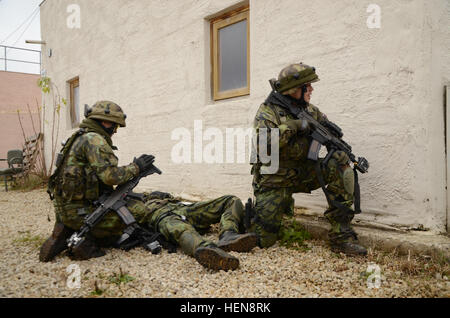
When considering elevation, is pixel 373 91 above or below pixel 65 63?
below

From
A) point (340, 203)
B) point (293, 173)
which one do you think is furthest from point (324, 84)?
point (340, 203)

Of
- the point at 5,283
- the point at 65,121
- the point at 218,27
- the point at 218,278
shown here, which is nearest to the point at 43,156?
the point at 65,121

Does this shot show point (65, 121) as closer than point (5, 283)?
No

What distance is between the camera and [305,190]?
3.27 metres

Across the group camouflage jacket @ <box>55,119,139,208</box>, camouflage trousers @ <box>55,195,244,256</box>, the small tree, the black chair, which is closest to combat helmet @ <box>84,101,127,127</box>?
camouflage jacket @ <box>55,119,139,208</box>

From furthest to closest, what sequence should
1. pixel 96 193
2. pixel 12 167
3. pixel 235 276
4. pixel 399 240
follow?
pixel 12 167, pixel 96 193, pixel 399 240, pixel 235 276

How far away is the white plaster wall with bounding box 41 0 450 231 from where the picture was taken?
293 cm

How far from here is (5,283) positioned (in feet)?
7.97

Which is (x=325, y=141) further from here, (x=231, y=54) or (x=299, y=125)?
(x=231, y=54)

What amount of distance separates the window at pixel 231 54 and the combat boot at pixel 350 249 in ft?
7.49

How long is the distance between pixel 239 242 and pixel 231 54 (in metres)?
2.76

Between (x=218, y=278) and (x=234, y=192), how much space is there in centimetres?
205

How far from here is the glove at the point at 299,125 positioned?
9.60 feet
